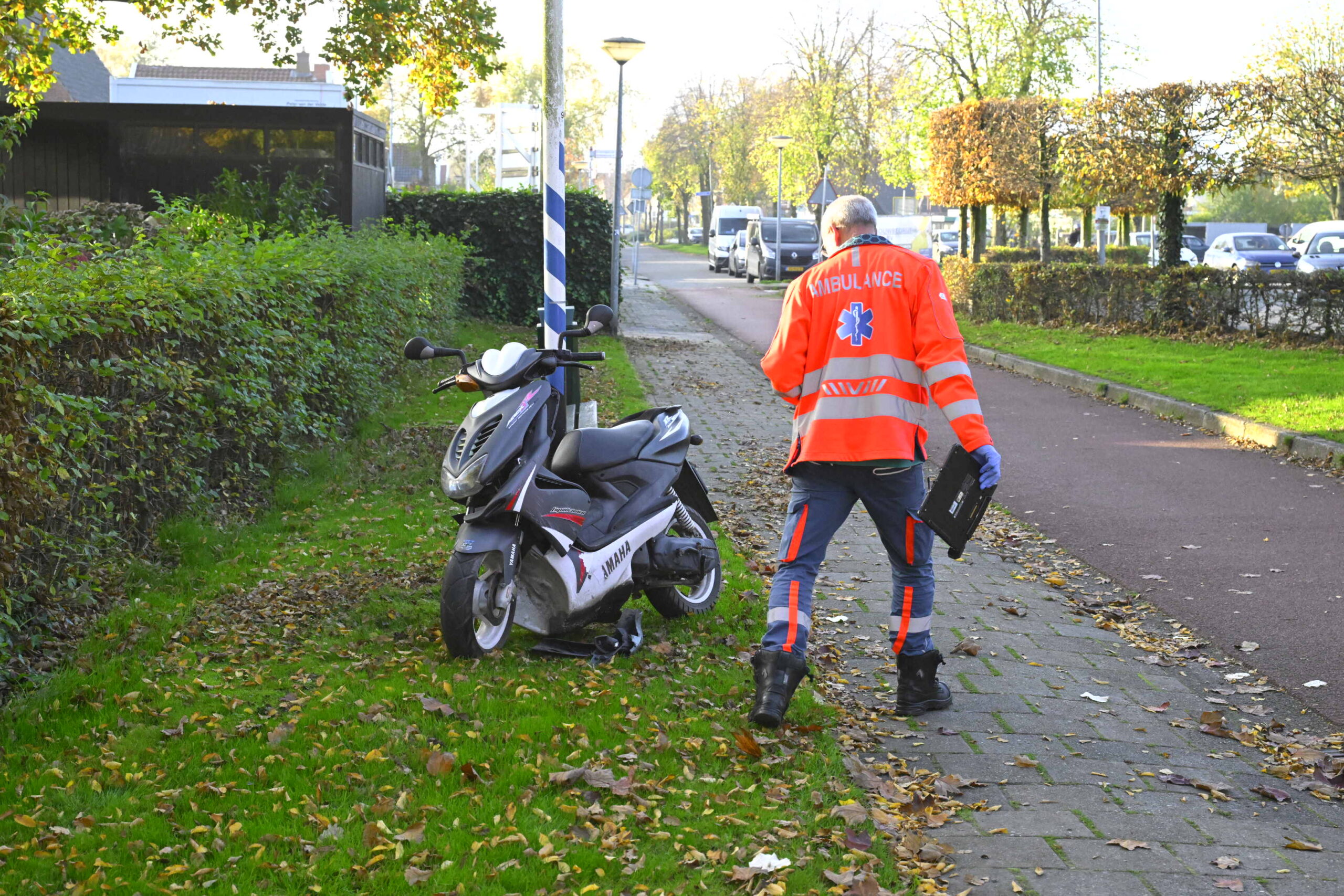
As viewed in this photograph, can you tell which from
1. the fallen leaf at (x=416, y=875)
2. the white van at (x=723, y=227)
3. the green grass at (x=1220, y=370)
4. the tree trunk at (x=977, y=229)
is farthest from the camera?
the white van at (x=723, y=227)

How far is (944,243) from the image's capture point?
55.8 meters

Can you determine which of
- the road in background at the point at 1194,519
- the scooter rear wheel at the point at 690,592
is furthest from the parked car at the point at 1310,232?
the scooter rear wheel at the point at 690,592

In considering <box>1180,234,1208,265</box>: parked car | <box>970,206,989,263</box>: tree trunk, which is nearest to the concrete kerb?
<box>970,206,989,263</box>: tree trunk

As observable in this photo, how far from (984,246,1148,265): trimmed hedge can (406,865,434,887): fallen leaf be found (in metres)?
29.4

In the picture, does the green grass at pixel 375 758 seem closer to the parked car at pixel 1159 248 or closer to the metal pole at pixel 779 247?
the parked car at pixel 1159 248

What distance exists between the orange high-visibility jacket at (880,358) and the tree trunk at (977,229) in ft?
82.1

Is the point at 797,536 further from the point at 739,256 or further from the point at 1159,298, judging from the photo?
the point at 739,256

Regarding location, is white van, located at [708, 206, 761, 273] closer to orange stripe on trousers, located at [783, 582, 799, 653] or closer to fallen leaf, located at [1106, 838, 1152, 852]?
orange stripe on trousers, located at [783, 582, 799, 653]

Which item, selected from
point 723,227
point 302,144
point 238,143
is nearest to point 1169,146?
point 302,144

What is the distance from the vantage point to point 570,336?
19.1ft

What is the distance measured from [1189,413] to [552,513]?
30.7ft

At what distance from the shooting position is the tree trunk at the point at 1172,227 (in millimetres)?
21469

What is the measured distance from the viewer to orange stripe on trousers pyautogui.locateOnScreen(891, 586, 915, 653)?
502 cm

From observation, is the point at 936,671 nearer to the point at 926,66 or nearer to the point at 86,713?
the point at 86,713
